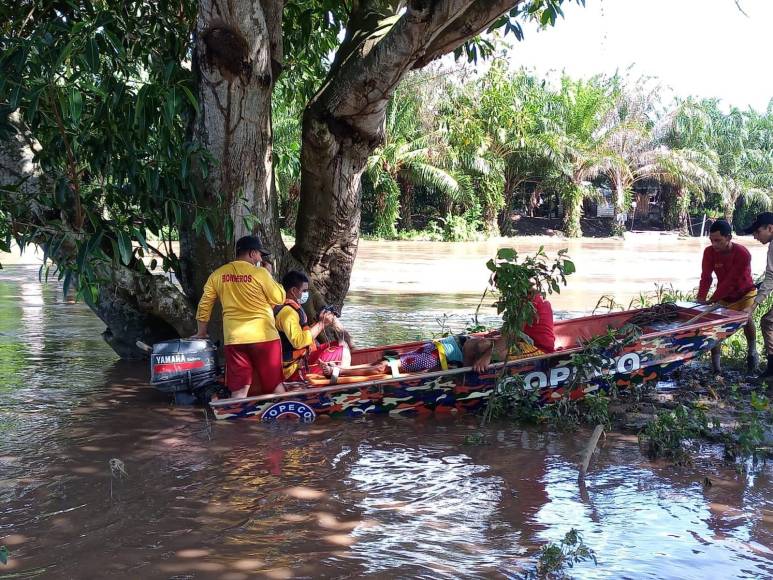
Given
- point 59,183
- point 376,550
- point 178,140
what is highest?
point 178,140

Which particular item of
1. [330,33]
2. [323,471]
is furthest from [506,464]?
[330,33]

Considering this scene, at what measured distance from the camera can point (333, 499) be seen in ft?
16.2

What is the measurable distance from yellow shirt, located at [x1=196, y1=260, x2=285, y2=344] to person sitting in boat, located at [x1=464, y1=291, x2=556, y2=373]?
166 centimetres

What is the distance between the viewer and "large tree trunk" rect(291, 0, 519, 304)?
6770 millimetres

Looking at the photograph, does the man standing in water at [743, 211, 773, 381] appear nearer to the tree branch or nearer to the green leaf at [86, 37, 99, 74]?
the tree branch

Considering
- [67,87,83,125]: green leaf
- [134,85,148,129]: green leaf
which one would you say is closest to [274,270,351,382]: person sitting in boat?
[134,85,148,129]: green leaf

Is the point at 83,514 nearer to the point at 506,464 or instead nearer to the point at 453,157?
the point at 506,464

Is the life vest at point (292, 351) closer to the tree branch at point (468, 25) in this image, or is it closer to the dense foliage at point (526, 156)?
the tree branch at point (468, 25)

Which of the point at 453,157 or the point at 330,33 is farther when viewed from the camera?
the point at 453,157

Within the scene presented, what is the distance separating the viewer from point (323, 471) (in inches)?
216

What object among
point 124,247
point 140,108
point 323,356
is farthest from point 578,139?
point 124,247

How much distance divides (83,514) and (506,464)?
277cm

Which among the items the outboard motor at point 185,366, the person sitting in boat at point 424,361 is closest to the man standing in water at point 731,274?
the person sitting in boat at point 424,361

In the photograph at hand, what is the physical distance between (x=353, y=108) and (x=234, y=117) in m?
1.10
